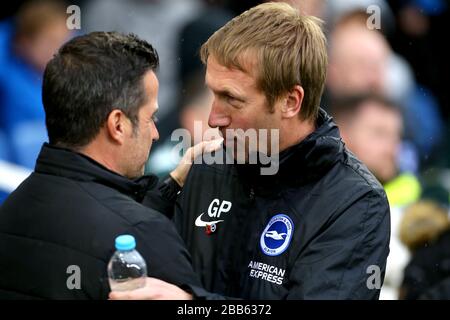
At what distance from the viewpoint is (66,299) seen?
6.84 feet

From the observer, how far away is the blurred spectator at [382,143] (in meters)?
4.84

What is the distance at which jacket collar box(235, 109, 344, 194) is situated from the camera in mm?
2381

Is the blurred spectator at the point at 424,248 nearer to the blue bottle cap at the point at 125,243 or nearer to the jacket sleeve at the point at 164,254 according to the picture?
the jacket sleeve at the point at 164,254

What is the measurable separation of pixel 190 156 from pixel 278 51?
0.54 meters

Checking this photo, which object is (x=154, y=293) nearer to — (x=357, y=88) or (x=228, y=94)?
(x=228, y=94)

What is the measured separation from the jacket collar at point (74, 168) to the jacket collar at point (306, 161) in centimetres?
50

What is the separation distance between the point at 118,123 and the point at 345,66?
9.21 ft

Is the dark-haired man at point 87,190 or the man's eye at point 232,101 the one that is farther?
the man's eye at point 232,101

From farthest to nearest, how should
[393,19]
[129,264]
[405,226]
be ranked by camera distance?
[393,19]
[405,226]
[129,264]

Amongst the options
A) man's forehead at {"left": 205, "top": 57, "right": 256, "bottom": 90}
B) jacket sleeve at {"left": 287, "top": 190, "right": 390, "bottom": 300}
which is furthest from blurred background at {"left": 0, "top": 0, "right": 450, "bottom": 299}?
jacket sleeve at {"left": 287, "top": 190, "right": 390, "bottom": 300}

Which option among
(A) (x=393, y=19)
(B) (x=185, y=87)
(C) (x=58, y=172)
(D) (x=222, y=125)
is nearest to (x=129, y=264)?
(C) (x=58, y=172)

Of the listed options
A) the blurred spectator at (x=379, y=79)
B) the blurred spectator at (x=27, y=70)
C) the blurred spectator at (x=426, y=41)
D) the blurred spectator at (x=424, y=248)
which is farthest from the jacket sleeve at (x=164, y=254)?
the blurred spectator at (x=426, y=41)

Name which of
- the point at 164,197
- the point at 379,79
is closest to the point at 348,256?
the point at 164,197
